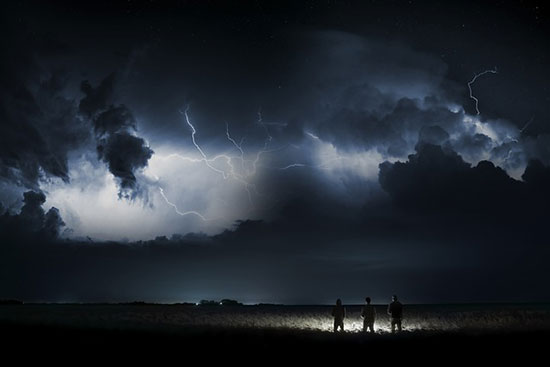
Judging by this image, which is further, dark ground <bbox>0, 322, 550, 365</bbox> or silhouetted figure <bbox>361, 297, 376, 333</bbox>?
silhouetted figure <bbox>361, 297, 376, 333</bbox>

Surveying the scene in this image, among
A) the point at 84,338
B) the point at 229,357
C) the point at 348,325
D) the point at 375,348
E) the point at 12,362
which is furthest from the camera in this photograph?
the point at 348,325

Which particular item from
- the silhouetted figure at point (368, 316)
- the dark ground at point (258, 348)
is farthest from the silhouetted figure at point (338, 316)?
the dark ground at point (258, 348)

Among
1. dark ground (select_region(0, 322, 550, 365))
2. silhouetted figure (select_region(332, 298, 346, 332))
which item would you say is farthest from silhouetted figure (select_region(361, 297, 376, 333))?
dark ground (select_region(0, 322, 550, 365))

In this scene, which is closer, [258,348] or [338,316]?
[258,348]

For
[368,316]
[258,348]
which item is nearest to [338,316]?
[368,316]

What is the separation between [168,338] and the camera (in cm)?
1981

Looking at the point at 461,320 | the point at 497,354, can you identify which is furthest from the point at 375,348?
the point at 461,320

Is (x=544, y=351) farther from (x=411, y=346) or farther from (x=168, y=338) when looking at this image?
(x=168, y=338)

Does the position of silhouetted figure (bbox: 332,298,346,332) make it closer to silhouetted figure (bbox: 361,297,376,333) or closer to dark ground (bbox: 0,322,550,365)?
silhouetted figure (bbox: 361,297,376,333)

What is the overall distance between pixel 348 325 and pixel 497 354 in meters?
A: 18.9

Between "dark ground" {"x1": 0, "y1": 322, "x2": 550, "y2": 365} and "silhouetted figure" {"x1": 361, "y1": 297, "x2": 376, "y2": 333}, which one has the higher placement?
"silhouetted figure" {"x1": 361, "y1": 297, "x2": 376, "y2": 333}

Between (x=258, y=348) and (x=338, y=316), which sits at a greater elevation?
(x=338, y=316)

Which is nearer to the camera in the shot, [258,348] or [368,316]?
[258,348]

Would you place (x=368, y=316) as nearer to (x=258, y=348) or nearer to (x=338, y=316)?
Result: (x=338, y=316)
